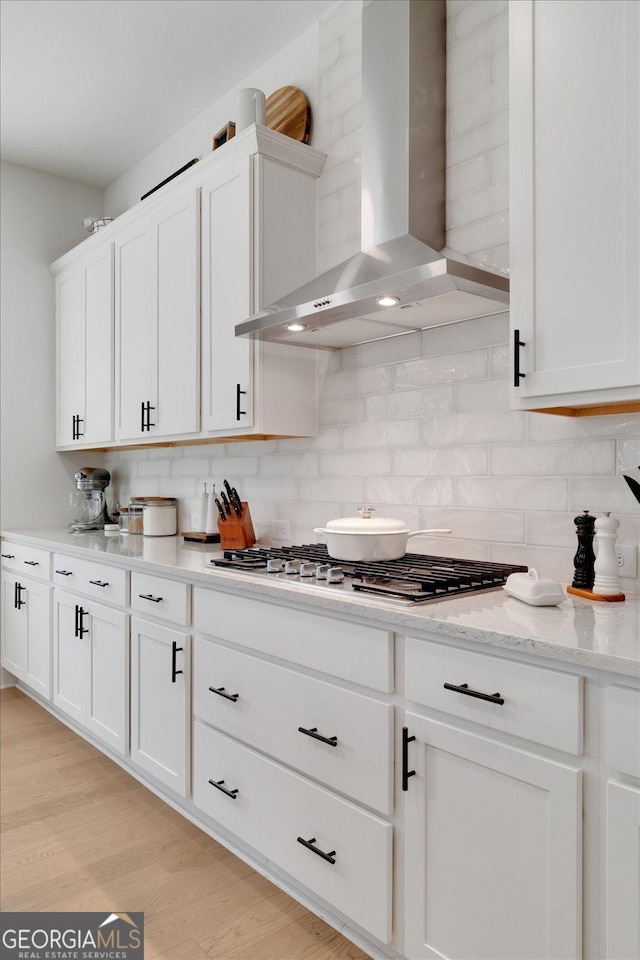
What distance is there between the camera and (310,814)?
173 cm

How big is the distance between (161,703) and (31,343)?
2686mm

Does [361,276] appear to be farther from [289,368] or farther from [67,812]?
[67,812]

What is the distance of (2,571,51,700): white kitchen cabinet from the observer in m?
3.34

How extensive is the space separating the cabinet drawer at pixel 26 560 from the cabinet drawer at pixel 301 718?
1.52m

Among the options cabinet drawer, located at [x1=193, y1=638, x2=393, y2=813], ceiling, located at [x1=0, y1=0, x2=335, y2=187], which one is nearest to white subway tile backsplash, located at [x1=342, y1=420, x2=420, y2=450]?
cabinet drawer, located at [x1=193, y1=638, x2=393, y2=813]

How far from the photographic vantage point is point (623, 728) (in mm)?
1112

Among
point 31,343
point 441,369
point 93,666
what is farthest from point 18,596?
point 441,369

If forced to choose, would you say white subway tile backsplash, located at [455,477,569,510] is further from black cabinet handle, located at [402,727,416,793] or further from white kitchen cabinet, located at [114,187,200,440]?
white kitchen cabinet, located at [114,187,200,440]

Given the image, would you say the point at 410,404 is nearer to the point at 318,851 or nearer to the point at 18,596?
the point at 318,851

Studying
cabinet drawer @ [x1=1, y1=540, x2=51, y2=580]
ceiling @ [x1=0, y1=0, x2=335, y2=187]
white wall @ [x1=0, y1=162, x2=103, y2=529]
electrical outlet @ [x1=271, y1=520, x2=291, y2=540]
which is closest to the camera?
ceiling @ [x1=0, y1=0, x2=335, y2=187]

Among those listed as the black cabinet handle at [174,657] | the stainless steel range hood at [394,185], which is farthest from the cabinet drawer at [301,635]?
the stainless steel range hood at [394,185]

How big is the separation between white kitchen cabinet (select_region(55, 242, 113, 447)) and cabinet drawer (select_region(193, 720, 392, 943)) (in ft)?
6.74

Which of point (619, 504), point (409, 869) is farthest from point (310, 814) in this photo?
point (619, 504)

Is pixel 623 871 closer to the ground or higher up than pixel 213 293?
closer to the ground
